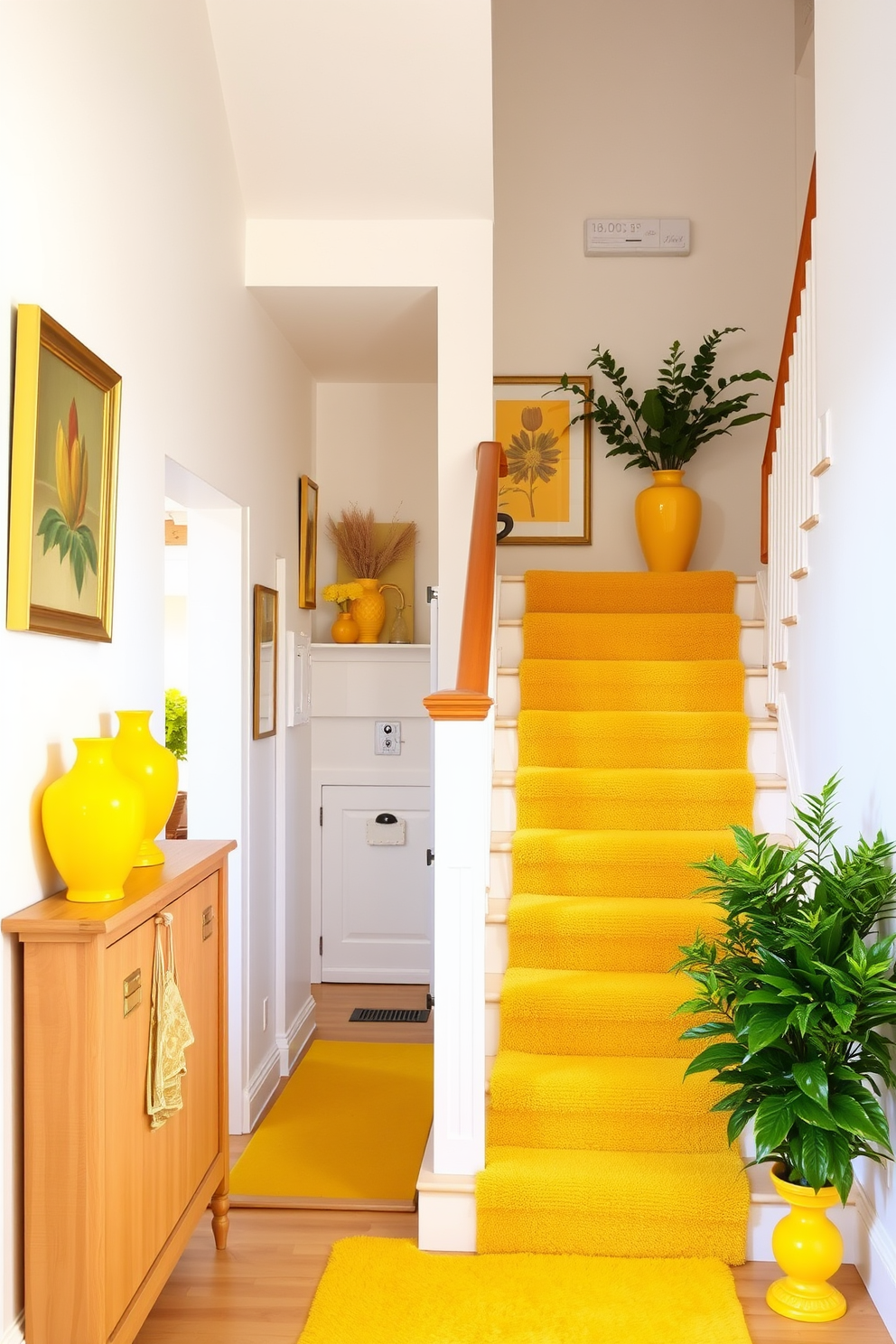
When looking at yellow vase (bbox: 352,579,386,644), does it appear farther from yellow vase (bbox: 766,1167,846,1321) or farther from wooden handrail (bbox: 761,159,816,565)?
yellow vase (bbox: 766,1167,846,1321)

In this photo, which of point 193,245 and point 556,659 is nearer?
point 193,245

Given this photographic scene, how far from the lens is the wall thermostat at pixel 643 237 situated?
5875mm

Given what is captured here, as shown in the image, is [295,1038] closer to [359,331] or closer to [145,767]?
[145,767]

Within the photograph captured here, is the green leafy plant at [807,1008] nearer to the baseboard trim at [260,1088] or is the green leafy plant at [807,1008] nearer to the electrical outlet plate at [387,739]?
the baseboard trim at [260,1088]

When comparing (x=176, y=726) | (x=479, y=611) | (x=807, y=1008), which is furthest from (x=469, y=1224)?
(x=176, y=726)

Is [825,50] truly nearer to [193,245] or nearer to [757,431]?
[193,245]

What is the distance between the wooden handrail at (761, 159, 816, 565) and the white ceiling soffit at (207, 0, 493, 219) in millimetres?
1035

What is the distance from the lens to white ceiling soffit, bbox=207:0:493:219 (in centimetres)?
354

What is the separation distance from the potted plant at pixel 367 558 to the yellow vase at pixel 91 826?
3387 millimetres

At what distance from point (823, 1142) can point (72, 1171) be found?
59.2 inches

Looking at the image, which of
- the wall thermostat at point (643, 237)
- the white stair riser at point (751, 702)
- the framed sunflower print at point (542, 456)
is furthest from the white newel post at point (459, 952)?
the wall thermostat at point (643, 237)

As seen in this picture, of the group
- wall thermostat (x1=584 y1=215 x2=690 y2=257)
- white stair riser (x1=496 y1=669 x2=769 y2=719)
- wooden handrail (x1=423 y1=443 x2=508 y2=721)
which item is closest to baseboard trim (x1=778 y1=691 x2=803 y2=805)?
white stair riser (x1=496 y1=669 x2=769 y2=719)

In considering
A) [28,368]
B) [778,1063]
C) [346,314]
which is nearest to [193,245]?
[346,314]

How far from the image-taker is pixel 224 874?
2.97 meters
